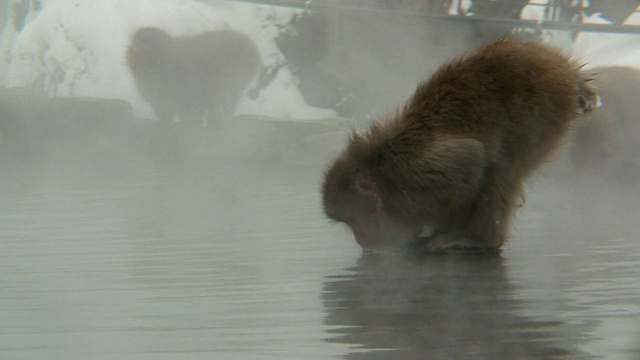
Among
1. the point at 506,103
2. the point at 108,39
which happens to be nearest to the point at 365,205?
the point at 506,103

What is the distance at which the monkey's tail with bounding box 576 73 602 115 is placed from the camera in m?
2.76

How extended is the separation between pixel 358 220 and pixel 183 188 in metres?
1.77

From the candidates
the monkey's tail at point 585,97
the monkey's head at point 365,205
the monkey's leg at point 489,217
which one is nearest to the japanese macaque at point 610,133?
the monkey's tail at point 585,97

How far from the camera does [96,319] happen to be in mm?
1862

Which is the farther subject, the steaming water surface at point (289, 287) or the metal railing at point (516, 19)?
the metal railing at point (516, 19)

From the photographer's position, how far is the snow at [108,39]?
6254mm

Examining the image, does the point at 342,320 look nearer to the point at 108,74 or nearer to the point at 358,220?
the point at 358,220

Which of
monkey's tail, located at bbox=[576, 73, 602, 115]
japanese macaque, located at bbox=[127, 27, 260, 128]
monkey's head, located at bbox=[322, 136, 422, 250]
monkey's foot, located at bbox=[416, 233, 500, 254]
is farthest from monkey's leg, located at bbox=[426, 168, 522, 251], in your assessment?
japanese macaque, located at bbox=[127, 27, 260, 128]

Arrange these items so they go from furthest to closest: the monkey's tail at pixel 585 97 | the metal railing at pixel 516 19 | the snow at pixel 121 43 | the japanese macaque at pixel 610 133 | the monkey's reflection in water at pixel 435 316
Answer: the snow at pixel 121 43
the metal railing at pixel 516 19
the japanese macaque at pixel 610 133
the monkey's tail at pixel 585 97
the monkey's reflection in water at pixel 435 316

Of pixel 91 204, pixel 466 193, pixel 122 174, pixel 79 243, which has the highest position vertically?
pixel 466 193

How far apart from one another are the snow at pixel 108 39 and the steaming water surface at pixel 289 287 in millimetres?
2574

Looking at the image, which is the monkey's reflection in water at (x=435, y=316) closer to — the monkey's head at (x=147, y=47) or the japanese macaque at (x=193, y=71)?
the japanese macaque at (x=193, y=71)

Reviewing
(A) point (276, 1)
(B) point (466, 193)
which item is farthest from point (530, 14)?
(B) point (466, 193)

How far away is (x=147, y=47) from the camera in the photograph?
20.9 feet
